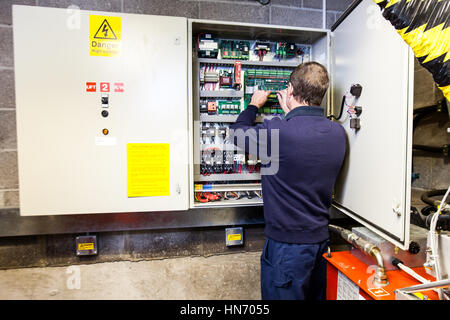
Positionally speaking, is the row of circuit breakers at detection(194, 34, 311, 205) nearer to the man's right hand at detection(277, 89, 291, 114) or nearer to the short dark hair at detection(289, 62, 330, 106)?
the man's right hand at detection(277, 89, 291, 114)

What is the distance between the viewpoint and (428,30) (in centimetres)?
71

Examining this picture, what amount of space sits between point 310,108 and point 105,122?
0.95m

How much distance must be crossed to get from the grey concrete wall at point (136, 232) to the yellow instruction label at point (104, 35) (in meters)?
0.44

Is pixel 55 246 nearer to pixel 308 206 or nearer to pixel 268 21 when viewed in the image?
pixel 308 206

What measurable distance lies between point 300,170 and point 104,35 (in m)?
1.07

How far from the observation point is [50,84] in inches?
44.4

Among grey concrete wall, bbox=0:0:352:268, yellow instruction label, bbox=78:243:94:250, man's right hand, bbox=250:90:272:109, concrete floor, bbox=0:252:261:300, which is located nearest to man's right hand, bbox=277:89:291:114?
man's right hand, bbox=250:90:272:109

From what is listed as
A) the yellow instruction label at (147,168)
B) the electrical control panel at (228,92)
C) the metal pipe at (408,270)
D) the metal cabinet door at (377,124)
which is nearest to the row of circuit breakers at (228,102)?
the electrical control panel at (228,92)

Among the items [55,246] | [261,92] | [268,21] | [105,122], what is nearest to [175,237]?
[55,246]

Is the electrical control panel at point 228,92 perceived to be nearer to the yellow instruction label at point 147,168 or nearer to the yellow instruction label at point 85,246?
the yellow instruction label at point 147,168

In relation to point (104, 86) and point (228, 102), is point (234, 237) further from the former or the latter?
point (104, 86)

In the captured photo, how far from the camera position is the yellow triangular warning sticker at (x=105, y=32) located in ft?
3.73

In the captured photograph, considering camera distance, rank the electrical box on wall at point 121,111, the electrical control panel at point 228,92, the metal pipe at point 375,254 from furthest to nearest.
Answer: the electrical control panel at point 228,92, the electrical box on wall at point 121,111, the metal pipe at point 375,254

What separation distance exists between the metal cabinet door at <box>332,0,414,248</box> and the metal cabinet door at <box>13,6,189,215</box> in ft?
2.59
